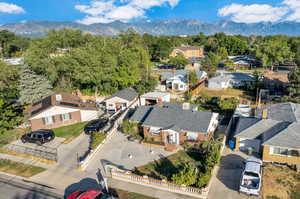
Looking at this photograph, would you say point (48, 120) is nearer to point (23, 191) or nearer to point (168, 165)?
point (23, 191)

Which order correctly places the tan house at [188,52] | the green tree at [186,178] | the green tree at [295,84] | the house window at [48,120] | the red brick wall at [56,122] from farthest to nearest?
the tan house at [188,52], the green tree at [295,84], the house window at [48,120], the red brick wall at [56,122], the green tree at [186,178]

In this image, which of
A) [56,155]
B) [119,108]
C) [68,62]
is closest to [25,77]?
[68,62]

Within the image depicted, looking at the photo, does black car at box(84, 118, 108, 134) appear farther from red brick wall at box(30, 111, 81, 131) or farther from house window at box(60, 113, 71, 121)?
house window at box(60, 113, 71, 121)

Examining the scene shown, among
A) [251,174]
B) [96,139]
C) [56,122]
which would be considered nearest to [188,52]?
[56,122]

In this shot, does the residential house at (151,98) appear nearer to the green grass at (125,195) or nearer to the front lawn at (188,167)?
the front lawn at (188,167)

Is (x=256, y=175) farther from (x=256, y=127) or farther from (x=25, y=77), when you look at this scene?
(x=25, y=77)

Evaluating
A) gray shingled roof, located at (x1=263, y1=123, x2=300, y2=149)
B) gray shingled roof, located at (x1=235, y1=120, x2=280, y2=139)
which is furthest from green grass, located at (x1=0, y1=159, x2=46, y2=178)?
gray shingled roof, located at (x1=263, y1=123, x2=300, y2=149)

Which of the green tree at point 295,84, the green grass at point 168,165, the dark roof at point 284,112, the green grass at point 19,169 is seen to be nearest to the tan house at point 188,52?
the green tree at point 295,84
